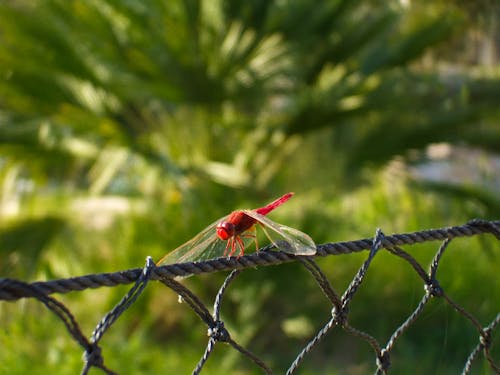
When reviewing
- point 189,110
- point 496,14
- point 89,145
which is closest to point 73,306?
point 89,145

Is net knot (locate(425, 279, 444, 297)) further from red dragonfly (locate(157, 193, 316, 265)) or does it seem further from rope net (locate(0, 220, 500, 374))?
red dragonfly (locate(157, 193, 316, 265))

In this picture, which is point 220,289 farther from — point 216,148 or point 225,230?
point 216,148

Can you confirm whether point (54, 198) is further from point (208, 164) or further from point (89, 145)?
point (208, 164)

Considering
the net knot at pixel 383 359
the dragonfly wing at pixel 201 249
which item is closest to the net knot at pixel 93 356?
the dragonfly wing at pixel 201 249

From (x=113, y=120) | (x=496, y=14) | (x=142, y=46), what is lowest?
(x=113, y=120)

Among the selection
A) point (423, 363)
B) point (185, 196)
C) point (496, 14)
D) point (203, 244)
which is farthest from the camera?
point (496, 14)

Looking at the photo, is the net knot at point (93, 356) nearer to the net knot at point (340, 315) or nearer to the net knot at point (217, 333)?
the net knot at point (217, 333)

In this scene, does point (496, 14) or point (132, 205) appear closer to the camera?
point (132, 205)

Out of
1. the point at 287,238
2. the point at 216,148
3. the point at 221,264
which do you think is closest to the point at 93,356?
the point at 221,264
